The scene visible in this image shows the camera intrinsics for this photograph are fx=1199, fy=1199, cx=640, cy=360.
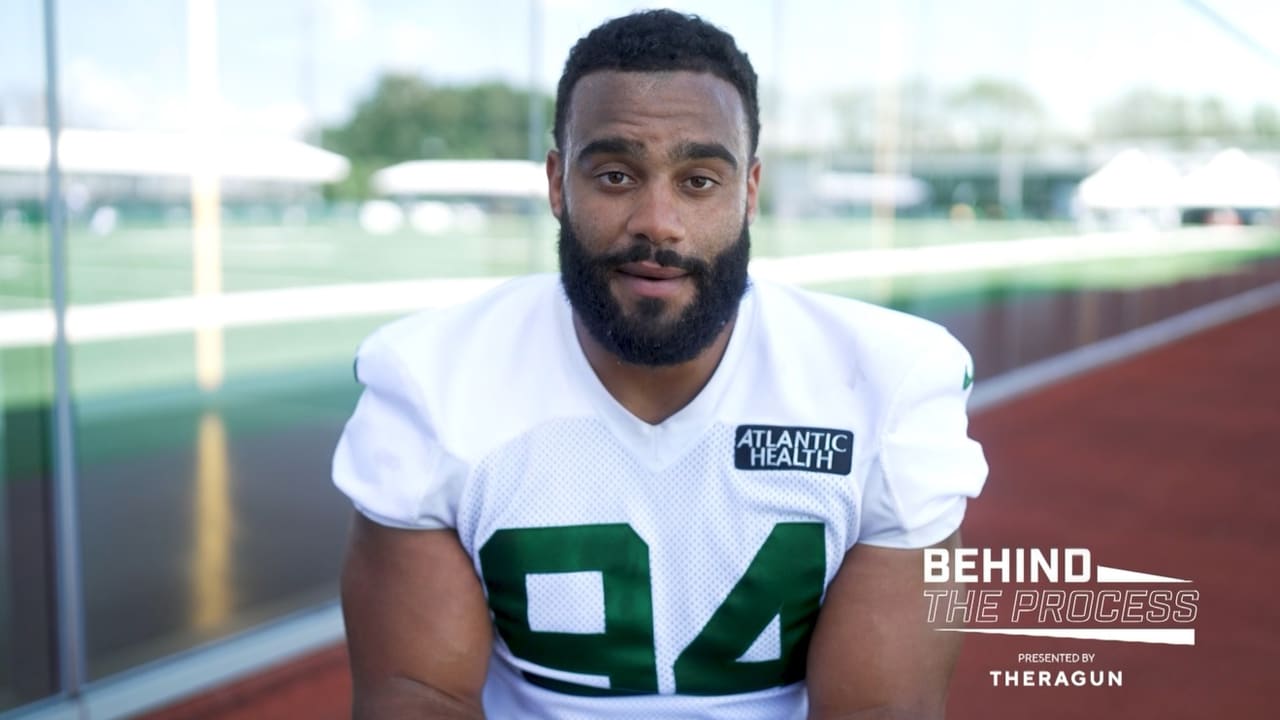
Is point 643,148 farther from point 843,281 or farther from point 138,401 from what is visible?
point 843,281

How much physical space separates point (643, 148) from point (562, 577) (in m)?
0.58

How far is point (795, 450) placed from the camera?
1629 mm

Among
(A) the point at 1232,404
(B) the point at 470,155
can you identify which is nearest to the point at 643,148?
(B) the point at 470,155

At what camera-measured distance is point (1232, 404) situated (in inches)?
373

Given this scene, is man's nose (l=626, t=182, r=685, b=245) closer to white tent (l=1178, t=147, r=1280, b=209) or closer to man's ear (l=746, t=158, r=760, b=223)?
man's ear (l=746, t=158, r=760, b=223)

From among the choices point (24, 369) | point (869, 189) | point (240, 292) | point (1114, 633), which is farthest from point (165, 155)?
point (869, 189)

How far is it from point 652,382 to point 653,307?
0.12m

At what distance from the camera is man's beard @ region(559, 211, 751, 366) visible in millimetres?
1630

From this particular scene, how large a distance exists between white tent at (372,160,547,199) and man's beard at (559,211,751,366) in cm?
262

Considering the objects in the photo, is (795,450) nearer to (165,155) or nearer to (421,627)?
(421,627)

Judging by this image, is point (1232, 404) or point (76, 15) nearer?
point (76, 15)

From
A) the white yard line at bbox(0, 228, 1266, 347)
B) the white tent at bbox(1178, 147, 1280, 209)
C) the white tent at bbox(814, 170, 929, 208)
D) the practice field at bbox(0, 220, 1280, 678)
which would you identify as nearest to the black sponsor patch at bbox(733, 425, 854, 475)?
the white yard line at bbox(0, 228, 1266, 347)
